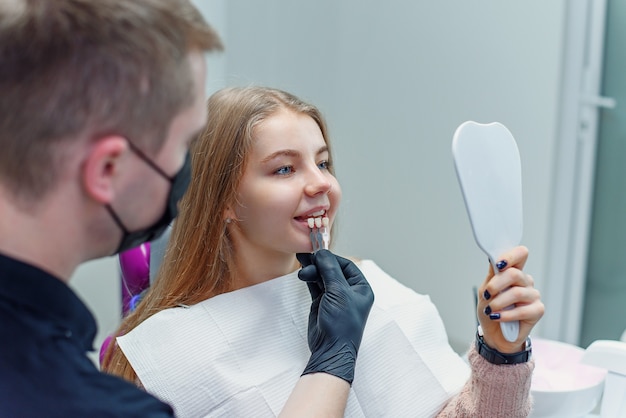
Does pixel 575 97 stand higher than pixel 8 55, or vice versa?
pixel 8 55

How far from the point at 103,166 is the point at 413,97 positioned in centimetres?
187

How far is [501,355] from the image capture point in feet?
3.33

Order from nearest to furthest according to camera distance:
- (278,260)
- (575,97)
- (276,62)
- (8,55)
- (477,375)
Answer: (8,55)
(477,375)
(278,260)
(575,97)
(276,62)

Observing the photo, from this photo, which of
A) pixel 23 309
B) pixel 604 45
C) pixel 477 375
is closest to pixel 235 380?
pixel 477 375

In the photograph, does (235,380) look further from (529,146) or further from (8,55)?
(529,146)

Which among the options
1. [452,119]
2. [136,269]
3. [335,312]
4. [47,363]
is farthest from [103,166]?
[452,119]

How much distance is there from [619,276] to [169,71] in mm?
1890

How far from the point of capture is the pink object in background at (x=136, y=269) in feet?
4.90

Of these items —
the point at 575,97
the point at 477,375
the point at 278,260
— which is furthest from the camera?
the point at 575,97

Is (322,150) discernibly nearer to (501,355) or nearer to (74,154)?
(501,355)

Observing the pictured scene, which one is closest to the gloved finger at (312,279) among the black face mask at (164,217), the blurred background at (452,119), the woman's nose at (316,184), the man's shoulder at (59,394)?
the woman's nose at (316,184)

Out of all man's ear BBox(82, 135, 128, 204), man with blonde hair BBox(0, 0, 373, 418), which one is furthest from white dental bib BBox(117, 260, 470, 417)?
man's ear BBox(82, 135, 128, 204)

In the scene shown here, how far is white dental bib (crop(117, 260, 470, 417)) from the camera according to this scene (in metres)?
1.06

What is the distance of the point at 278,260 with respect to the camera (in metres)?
1.22
